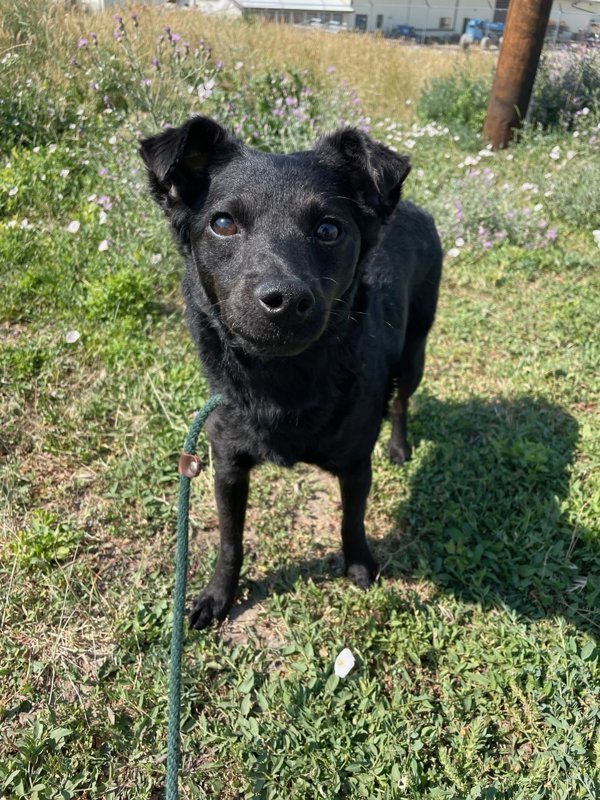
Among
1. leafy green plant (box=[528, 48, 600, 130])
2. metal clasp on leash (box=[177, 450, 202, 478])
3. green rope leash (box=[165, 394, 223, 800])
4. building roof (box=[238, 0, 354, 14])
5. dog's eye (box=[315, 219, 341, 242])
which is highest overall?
building roof (box=[238, 0, 354, 14])

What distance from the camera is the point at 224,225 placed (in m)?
1.76

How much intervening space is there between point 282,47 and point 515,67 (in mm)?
3657

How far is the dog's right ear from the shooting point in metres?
1.74

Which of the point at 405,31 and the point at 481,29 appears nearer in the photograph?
the point at 405,31

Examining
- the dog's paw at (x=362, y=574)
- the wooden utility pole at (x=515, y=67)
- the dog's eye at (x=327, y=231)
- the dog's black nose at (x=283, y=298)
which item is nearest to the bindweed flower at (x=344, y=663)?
the dog's paw at (x=362, y=574)

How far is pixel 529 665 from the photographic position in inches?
80.6

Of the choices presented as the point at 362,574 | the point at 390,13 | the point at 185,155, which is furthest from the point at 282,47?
the point at 390,13

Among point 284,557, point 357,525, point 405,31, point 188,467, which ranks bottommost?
point 284,557

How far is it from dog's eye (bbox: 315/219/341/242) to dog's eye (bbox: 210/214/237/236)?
260 millimetres

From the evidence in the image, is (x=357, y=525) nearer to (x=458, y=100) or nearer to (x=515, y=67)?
(x=515, y=67)

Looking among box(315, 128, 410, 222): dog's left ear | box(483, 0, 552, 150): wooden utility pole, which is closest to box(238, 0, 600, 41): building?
box(483, 0, 552, 150): wooden utility pole

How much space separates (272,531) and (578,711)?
4.49 feet

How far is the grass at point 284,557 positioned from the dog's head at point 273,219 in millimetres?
1214

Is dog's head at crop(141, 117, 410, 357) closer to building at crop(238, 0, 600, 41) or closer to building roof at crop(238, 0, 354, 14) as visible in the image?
building roof at crop(238, 0, 354, 14)
